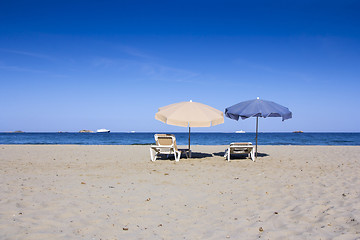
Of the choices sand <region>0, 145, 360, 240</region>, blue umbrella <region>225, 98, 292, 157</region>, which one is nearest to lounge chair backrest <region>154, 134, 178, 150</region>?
blue umbrella <region>225, 98, 292, 157</region>

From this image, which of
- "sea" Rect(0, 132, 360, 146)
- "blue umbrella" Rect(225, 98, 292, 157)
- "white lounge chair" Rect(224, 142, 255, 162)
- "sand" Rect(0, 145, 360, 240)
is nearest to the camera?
"sand" Rect(0, 145, 360, 240)

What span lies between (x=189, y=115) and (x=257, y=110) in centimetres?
222

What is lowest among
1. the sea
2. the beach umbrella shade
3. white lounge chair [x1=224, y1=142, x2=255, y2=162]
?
the sea

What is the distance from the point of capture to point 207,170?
703 centimetres

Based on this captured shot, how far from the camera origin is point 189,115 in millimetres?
8555

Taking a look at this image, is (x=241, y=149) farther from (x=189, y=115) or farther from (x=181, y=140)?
(x=181, y=140)

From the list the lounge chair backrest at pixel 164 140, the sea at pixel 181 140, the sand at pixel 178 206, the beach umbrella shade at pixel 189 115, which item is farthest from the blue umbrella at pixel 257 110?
the sea at pixel 181 140

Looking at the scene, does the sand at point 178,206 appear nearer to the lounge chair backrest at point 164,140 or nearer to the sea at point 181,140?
the lounge chair backrest at point 164,140

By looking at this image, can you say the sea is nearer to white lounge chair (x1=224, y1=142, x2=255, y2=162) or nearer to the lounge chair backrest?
white lounge chair (x1=224, y1=142, x2=255, y2=162)

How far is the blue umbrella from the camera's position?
8.72 m

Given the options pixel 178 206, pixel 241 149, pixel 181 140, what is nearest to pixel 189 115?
pixel 241 149

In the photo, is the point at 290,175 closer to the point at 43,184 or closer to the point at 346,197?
the point at 346,197

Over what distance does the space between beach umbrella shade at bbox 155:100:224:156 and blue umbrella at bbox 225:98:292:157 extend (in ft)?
1.64

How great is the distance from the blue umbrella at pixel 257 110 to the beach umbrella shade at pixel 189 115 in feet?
1.64
